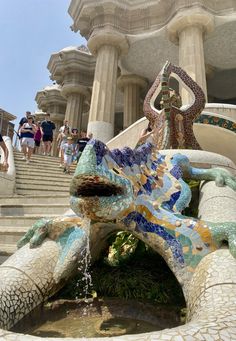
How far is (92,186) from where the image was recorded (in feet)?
6.66

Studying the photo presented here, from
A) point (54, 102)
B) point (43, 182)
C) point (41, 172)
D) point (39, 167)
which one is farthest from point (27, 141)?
point (54, 102)

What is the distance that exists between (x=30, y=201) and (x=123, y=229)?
431 cm

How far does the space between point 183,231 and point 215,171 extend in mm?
1689

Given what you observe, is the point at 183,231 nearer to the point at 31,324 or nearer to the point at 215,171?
the point at 31,324

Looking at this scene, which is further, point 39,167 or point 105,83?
point 105,83

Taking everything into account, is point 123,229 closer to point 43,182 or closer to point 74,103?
point 43,182

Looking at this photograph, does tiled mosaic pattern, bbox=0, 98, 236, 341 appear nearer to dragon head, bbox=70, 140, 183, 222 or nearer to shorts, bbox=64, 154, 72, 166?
dragon head, bbox=70, 140, 183, 222

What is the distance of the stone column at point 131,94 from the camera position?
20672 millimetres

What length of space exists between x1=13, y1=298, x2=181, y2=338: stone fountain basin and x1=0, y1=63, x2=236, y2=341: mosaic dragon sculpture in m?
0.10

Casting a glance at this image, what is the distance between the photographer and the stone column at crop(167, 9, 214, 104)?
1444 centimetres

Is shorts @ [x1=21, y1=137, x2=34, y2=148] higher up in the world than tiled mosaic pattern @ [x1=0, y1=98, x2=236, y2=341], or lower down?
higher up

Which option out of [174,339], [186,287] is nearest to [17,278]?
[186,287]

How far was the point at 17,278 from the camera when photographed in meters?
2.33

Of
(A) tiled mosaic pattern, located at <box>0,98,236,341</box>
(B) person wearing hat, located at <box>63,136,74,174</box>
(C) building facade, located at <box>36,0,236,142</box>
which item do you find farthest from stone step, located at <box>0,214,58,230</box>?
(C) building facade, located at <box>36,0,236,142</box>
